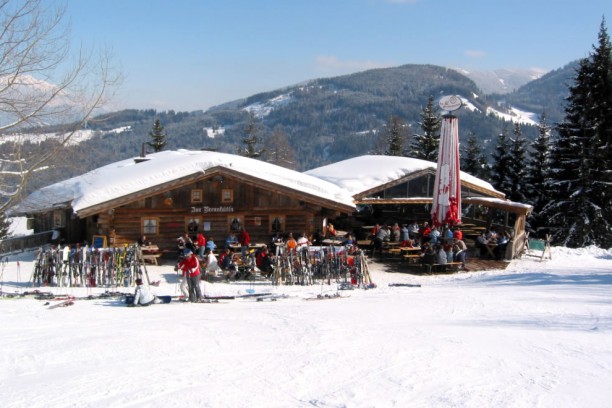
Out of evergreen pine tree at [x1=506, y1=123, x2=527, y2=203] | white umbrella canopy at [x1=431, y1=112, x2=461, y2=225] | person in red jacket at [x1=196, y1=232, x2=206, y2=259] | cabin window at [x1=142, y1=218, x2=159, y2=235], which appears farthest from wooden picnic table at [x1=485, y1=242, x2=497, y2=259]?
evergreen pine tree at [x1=506, y1=123, x2=527, y2=203]

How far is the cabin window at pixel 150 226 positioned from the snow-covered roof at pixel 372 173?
903cm

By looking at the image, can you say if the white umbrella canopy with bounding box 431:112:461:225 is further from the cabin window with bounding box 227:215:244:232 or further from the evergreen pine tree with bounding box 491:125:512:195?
the evergreen pine tree with bounding box 491:125:512:195

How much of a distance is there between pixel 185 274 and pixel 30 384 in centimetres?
715

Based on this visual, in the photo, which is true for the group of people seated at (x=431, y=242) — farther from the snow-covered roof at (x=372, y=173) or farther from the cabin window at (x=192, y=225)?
the cabin window at (x=192, y=225)

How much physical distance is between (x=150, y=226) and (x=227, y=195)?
3.07 metres

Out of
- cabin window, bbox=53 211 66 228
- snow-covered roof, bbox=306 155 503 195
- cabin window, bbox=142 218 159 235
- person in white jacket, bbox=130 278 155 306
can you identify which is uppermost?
snow-covered roof, bbox=306 155 503 195

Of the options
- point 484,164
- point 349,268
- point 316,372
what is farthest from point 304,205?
point 484,164

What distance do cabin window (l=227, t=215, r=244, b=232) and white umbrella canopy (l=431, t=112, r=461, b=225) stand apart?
7.32m

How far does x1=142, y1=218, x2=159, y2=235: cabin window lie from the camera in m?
22.0

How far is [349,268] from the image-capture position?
18.7 metres

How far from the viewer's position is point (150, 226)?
22.0 m

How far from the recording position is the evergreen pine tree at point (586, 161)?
3306 cm

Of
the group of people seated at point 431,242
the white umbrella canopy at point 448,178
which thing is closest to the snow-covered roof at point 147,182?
the group of people seated at point 431,242

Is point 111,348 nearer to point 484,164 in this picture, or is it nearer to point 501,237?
point 501,237
